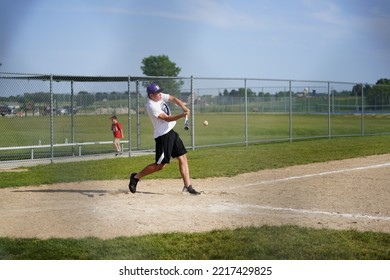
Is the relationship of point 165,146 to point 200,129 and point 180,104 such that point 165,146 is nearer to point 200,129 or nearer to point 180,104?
point 180,104

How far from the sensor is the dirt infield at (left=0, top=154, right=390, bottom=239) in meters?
5.08

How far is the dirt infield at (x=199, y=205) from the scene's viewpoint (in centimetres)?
508

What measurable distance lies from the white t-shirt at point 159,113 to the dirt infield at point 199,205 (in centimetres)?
70

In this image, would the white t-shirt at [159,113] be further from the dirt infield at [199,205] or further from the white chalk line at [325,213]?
the white chalk line at [325,213]

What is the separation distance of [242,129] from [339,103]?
3316 millimetres

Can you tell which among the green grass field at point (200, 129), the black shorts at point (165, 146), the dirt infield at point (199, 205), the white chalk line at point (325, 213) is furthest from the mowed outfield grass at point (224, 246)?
the green grass field at point (200, 129)

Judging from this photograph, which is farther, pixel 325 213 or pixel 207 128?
pixel 207 128


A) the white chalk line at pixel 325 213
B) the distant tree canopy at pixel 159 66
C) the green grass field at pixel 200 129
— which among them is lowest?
the white chalk line at pixel 325 213

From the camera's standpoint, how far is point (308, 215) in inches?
218

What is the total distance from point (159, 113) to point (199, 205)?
100 centimetres

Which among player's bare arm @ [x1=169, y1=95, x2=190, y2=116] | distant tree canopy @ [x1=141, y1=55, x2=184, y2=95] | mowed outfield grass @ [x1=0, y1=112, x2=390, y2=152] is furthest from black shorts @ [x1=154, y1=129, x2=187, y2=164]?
mowed outfield grass @ [x1=0, y1=112, x2=390, y2=152]

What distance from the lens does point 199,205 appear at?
598cm

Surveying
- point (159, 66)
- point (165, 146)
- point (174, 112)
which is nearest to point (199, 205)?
point (165, 146)
